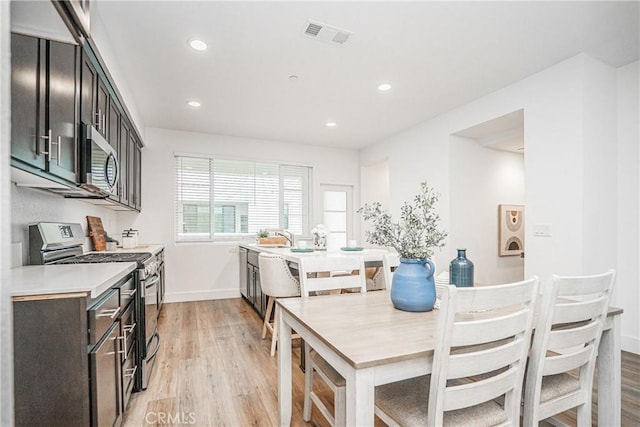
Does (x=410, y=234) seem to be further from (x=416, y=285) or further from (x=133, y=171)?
(x=133, y=171)

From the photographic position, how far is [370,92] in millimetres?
3672

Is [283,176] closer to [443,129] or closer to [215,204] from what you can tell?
[215,204]

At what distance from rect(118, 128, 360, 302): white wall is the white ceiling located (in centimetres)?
90

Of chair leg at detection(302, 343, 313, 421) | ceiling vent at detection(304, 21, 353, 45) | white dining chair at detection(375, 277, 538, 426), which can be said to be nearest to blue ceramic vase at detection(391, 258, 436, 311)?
white dining chair at detection(375, 277, 538, 426)

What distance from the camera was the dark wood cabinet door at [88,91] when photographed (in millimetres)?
2035

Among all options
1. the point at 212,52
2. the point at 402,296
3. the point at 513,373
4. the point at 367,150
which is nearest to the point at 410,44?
the point at 212,52

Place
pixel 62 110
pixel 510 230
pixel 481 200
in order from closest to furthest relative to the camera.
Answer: pixel 62 110, pixel 481 200, pixel 510 230

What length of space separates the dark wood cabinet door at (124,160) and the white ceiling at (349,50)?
1.56 feet

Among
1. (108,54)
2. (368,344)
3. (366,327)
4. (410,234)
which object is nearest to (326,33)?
(108,54)

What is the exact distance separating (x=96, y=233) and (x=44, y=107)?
2159 mm

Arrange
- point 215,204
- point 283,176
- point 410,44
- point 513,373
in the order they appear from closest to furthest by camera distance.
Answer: point 513,373
point 410,44
point 215,204
point 283,176

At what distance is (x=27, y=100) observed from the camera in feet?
4.65

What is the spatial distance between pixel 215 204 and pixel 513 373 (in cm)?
492

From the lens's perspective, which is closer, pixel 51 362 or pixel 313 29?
pixel 51 362
